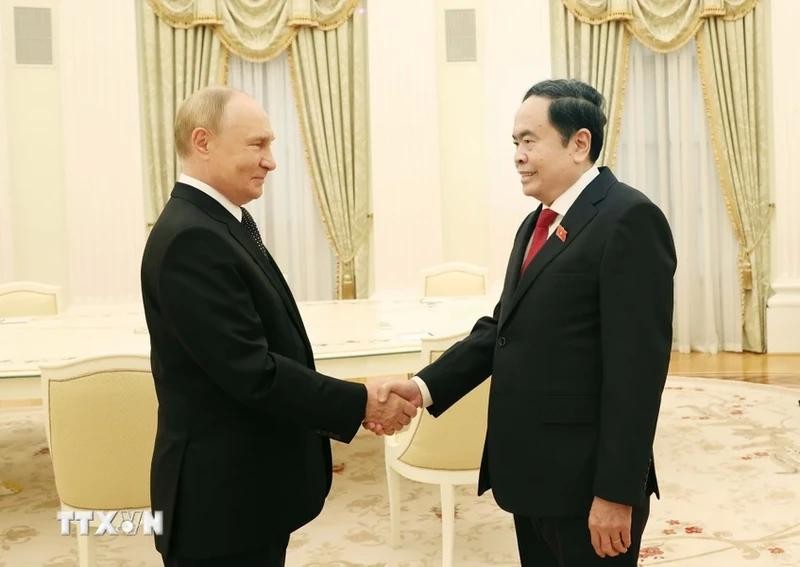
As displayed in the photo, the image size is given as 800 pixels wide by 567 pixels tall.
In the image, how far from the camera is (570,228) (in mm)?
1767

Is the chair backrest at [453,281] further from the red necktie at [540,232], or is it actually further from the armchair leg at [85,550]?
the red necktie at [540,232]

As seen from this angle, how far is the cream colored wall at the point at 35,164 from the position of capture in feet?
23.9

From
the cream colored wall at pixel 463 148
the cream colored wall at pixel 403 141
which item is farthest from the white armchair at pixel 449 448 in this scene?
the cream colored wall at pixel 463 148

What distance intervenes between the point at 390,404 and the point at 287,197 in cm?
601

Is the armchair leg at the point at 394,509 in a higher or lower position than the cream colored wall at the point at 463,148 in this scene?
lower

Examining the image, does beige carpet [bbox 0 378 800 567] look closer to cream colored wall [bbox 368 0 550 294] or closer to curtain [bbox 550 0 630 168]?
cream colored wall [bbox 368 0 550 294]

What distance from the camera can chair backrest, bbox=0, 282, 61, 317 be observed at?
17.4 feet

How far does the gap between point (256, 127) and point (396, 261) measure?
5.91m

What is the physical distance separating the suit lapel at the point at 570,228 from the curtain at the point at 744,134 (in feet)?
21.6

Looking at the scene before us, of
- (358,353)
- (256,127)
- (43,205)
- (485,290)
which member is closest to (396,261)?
(485,290)

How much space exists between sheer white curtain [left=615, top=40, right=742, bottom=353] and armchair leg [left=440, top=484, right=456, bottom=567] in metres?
5.45

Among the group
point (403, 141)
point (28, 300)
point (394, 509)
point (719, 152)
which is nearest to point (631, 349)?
point (394, 509)

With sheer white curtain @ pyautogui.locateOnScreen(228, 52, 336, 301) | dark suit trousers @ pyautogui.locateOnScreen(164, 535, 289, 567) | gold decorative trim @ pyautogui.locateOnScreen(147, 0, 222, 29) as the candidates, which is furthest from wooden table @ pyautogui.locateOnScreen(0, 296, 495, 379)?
gold decorative trim @ pyautogui.locateOnScreen(147, 0, 222, 29)

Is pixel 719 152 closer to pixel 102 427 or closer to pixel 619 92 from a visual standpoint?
pixel 619 92
